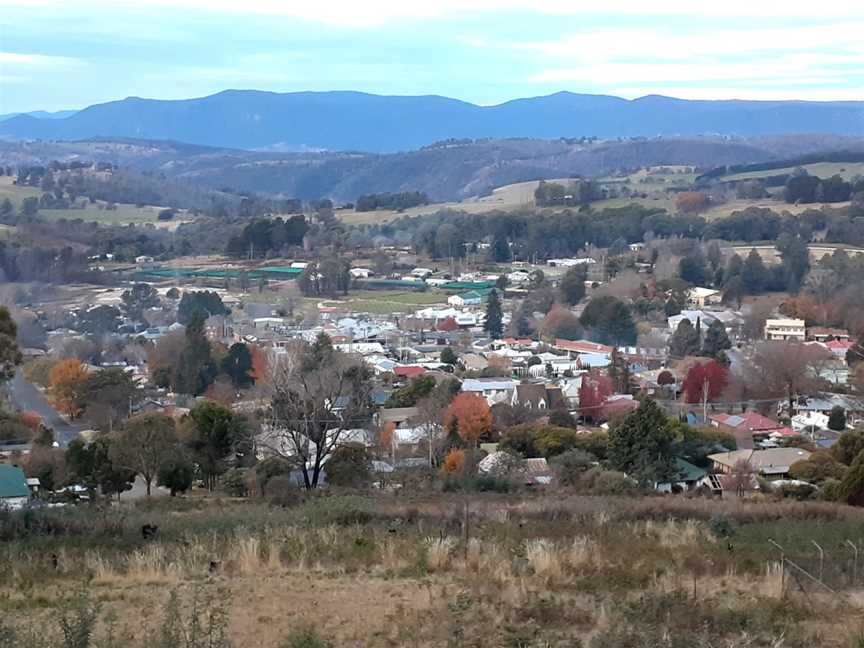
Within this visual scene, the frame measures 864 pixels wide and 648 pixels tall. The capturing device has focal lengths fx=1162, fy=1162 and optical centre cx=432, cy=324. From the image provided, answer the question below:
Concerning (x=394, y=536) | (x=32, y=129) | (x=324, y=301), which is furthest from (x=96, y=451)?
(x=32, y=129)

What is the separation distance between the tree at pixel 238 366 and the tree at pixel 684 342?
11.0 m

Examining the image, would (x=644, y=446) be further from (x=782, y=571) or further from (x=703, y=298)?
(x=703, y=298)

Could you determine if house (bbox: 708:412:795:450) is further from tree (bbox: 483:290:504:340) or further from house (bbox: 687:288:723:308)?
house (bbox: 687:288:723:308)

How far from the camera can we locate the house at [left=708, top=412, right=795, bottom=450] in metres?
19.4

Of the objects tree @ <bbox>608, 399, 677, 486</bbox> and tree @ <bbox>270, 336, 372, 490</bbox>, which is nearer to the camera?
tree @ <bbox>270, 336, 372, 490</bbox>

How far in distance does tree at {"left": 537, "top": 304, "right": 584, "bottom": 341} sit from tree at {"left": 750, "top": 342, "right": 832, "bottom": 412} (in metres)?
8.30

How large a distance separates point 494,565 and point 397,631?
121 centimetres

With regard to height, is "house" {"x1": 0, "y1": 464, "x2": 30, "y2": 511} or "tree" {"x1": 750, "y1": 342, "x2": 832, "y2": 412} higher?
"house" {"x1": 0, "y1": 464, "x2": 30, "y2": 511}

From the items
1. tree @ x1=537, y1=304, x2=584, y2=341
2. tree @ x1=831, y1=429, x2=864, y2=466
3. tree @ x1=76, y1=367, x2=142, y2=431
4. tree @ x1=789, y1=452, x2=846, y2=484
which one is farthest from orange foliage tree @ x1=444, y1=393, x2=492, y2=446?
tree @ x1=537, y1=304, x2=584, y2=341

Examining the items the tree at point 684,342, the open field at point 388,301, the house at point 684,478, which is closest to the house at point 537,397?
the house at point 684,478

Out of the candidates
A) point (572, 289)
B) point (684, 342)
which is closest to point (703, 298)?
point (572, 289)

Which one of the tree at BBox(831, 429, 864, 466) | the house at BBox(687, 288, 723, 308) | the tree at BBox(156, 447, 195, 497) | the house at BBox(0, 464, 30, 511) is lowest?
the house at BBox(687, 288, 723, 308)

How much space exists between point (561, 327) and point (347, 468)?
845 inches

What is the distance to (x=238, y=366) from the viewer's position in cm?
2600
